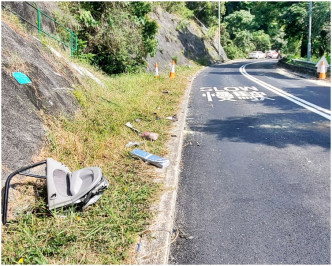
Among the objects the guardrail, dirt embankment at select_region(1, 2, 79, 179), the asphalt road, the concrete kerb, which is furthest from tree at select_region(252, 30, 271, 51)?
the concrete kerb

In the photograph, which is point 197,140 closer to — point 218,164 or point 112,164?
point 218,164

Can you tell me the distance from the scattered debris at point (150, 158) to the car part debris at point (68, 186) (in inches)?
48.4

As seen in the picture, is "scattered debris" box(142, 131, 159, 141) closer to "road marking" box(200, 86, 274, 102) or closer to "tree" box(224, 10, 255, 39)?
"road marking" box(200, 86, 274, 102)

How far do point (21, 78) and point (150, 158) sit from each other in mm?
2228

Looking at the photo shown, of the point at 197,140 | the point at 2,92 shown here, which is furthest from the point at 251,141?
the point at 2,92

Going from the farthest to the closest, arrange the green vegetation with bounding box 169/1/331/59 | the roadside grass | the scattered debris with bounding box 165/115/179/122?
the green vegetation with bounding box 169/1/331/59
the scattered debris with bounding box 165/115/179/122
the roadside grass

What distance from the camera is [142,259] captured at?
2643 millimetres

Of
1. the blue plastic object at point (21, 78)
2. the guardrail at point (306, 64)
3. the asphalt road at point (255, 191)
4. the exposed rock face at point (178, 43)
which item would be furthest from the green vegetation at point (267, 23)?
the blue plastic object at point (21, 78)

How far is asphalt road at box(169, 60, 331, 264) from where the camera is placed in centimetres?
280

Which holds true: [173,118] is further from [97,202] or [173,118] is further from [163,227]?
[163,227]

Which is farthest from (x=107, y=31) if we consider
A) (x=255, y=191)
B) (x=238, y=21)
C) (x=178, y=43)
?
(x=238, y=21)

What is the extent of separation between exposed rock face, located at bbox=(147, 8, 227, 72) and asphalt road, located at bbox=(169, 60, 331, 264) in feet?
37.1

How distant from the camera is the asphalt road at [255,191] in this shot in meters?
2.80

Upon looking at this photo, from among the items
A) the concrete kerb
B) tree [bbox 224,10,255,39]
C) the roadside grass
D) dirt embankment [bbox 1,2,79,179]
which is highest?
tree [bbox 224,10,255,39]
